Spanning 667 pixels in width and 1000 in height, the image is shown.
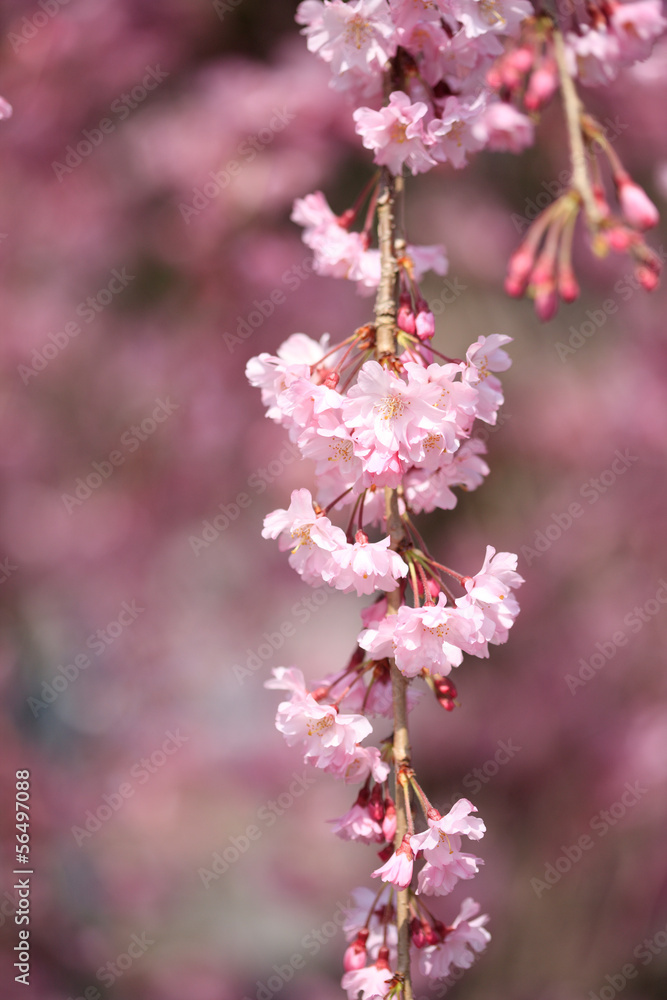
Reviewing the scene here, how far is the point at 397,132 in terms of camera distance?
905mm

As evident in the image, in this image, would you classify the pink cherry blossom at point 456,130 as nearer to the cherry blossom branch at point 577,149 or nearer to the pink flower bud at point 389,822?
the cherry blossom branch at point 577,149

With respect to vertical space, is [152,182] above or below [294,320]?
above

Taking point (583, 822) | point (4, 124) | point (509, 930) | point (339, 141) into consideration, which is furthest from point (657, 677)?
point (4, 124)

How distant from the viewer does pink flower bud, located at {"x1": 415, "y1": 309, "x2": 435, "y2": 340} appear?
0.84 meters

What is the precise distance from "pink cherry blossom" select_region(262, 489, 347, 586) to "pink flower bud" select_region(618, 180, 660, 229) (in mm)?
581

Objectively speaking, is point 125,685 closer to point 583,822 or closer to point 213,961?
point 213,961

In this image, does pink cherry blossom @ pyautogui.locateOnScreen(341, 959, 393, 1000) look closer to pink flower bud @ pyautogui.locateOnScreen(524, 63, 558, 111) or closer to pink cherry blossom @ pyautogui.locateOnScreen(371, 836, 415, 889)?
pink cherry blossom @ pyautogui.locateOnScreen(371, 836, 415, 889)

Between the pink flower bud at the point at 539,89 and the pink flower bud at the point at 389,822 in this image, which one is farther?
the pink flower bud at the point at 539,89

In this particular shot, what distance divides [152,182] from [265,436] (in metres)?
1.05

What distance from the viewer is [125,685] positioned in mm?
3713

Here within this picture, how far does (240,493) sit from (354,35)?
8.83 feet

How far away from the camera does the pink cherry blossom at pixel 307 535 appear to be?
82 cm

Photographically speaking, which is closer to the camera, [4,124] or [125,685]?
[4,124]

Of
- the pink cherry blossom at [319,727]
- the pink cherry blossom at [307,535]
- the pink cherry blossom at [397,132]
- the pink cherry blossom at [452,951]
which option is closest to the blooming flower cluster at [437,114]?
the pink cherry blossom at [397,132]
